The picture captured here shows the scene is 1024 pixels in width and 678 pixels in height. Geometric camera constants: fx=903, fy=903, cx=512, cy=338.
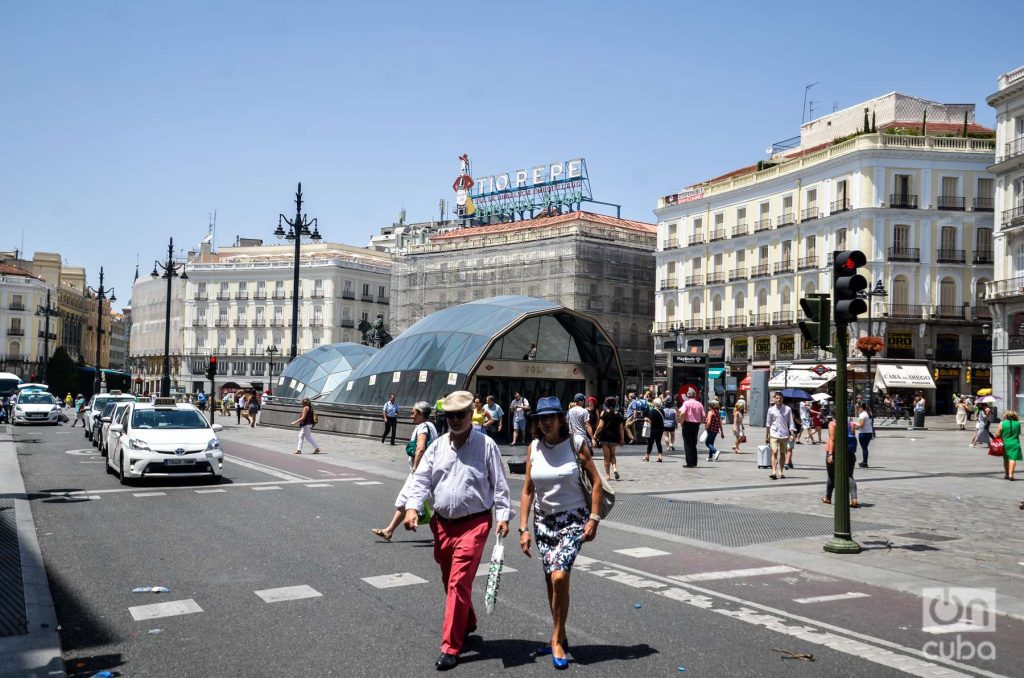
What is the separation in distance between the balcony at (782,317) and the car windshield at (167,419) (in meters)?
44.5

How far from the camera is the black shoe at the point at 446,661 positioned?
5578 mm

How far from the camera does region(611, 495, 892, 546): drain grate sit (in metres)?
11.2

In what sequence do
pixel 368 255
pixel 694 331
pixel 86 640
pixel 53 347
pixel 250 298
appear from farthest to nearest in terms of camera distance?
pixel 53 347 < pixel 368 255 < pixel 250 298 < pixel 694 331 < pixel 86 640

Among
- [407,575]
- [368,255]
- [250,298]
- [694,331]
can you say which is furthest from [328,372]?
[368,255]

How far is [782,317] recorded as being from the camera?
2222 inches

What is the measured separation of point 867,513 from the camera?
13.5 m

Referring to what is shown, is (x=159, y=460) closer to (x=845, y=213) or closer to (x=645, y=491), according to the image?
(x=645, y=491)

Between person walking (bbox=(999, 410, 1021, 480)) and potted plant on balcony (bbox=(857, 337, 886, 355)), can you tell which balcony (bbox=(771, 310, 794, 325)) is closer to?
potted plant on balcony (bbox=(857, 337, 886, 355))

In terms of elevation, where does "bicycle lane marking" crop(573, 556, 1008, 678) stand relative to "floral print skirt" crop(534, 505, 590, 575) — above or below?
below

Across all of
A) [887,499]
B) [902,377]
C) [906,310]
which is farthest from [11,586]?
[906,310]

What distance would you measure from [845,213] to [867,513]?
42972 millimetres

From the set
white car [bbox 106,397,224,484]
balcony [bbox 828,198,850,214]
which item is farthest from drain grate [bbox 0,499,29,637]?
balcony [bbox 828,198,850,214]

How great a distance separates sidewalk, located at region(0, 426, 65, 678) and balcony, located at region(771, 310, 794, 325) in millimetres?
49863

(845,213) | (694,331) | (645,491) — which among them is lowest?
(645,491)
